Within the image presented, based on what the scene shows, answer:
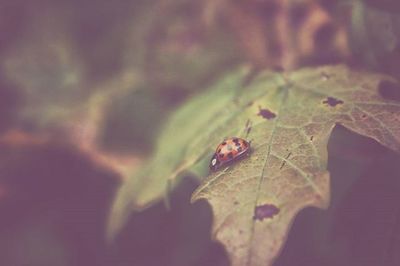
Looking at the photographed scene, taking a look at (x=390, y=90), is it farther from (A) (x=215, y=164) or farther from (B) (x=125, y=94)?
(B) (x=125, y=94)

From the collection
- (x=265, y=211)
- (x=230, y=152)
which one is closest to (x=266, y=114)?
(x=230, y=152)

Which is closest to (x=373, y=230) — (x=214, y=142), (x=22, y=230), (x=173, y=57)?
(x=214, y=142)

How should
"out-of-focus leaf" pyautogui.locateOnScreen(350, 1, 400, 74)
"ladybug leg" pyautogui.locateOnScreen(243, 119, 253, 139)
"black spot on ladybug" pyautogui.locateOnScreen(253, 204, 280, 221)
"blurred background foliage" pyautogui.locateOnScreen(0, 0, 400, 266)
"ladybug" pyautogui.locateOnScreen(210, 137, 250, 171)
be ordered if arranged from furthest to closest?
1. "blurred background foliage" pyautogui.locateOnScreen(0, 0, 400, 266)
2. "out-of-focus leaf" pyautogui.locateOnScreen(350, 1, 400, 74)
3. "ladybug leg" pyautogui.locateOnScreen(243, 119, 253, 139)
4. "ladybug" pyautogui.locateOnScreen(210, 137, 250, 171)
5. "black spot on ladybug" pyautogui.locateOnScreen(253, 204, 280, 221)

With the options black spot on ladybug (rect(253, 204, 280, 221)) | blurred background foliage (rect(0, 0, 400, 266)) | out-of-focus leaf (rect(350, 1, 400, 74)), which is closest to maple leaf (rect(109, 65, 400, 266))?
black spot on ladybug (rect(253, 204, 280, 221))

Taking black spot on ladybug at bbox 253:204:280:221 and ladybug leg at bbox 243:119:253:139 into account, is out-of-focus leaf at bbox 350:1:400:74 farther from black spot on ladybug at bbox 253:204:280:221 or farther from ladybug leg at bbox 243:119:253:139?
black spot on ladybug at bbox 253:204:280:221

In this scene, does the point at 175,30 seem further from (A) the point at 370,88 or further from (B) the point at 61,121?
(A) the point at 370,88

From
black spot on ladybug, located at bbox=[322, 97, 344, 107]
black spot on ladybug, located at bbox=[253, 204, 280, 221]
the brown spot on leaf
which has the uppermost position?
the brown spot on leaf
